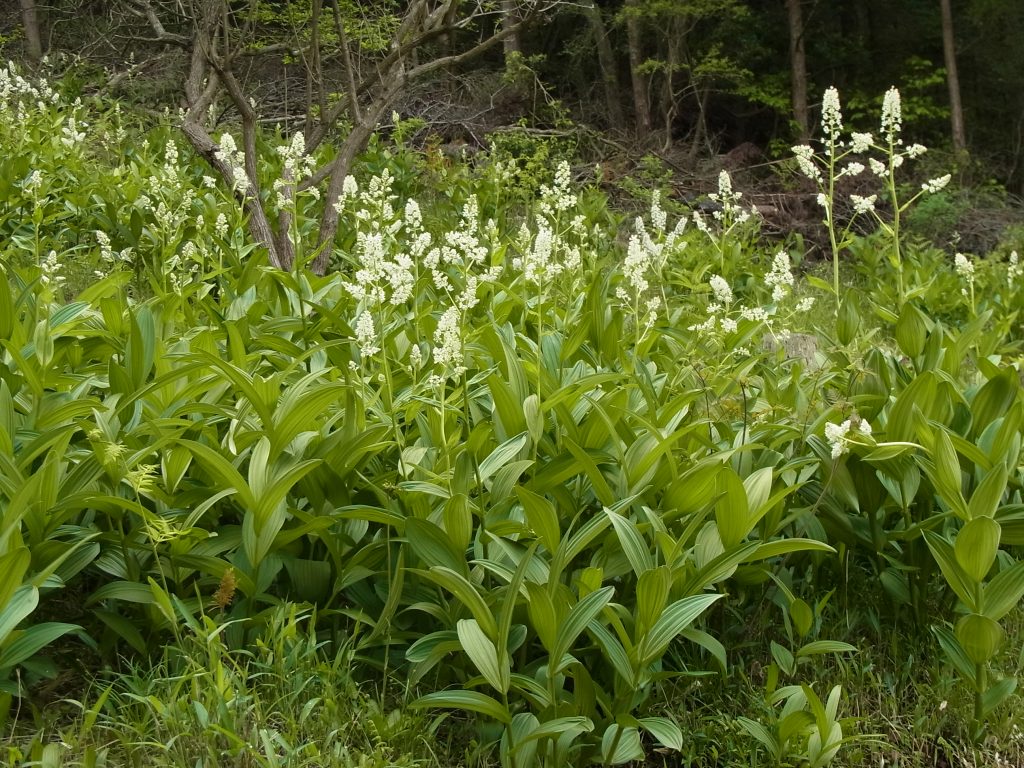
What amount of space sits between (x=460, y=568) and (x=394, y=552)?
1.10ft

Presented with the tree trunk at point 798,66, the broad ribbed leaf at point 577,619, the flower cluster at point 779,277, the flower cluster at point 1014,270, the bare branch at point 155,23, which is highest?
the bare branch at point 155,23

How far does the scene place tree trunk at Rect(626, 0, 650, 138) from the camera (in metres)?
14.6

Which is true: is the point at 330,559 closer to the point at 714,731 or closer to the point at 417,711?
the point at 417,711

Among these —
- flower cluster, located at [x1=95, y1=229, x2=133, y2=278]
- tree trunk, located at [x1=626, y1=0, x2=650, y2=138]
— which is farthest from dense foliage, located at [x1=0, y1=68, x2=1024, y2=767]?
tree trunk, located at [x1=626, y1=0, x2=650, y2=138]

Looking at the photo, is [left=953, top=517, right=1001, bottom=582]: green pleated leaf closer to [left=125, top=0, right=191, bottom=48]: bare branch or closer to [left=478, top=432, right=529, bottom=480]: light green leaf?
[left=478, top=432, right=529, bottom=480]: light green leaf

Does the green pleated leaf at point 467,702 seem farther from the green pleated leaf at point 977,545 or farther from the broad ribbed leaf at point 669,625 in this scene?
the green pleated leaf at point 977,545

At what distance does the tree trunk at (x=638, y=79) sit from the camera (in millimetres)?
14602

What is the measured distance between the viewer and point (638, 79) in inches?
587

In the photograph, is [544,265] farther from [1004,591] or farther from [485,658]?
[1004,591]

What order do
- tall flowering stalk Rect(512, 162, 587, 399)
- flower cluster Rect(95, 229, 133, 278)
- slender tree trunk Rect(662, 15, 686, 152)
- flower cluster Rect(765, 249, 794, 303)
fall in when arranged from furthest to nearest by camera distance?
slender tree trunk Rect(662, 15, 686, 152) < flower cluster Rect(95, 229, 133, 278) < flower cluster Rect(765, 249, 794, 303) < tall flowering stalk Rect(512, 162, 587, 399)

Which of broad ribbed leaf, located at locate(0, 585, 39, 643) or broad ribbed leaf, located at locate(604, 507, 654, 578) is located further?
broad ribbed leaf, located at locate(604, 507, 654, 578)

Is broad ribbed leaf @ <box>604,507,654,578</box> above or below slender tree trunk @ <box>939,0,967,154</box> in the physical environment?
above

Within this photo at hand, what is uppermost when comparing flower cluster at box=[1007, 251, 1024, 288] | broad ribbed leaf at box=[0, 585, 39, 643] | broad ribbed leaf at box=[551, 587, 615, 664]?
broad ribbed leaf at box=[0, 585, 39, 643]

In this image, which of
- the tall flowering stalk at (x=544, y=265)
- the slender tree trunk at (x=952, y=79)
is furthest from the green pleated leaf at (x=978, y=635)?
the slender tree trunk at (x=952, y=79)
